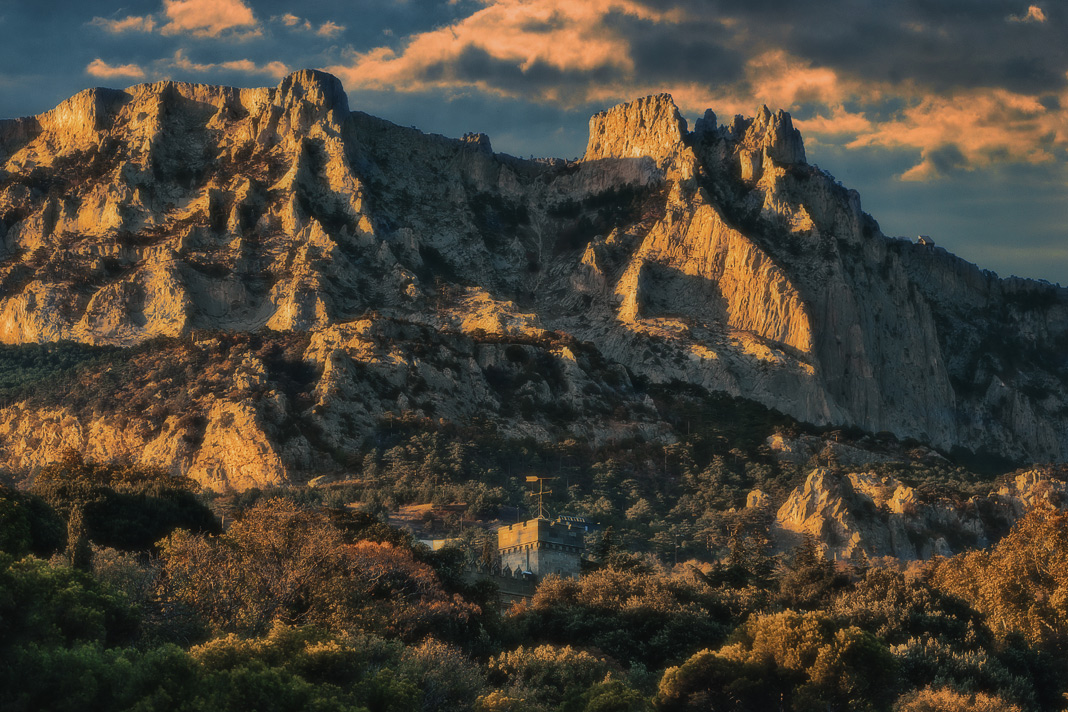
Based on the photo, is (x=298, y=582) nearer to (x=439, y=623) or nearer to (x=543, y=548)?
(x=439, y=623)

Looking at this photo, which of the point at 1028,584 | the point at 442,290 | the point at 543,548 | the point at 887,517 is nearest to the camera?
the point at 1028,584

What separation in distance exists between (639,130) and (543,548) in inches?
3556

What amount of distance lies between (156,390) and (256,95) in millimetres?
47909

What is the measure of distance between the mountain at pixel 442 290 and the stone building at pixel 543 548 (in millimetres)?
24694

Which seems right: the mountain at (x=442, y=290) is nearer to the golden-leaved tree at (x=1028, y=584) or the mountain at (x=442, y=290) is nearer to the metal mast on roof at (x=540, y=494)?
the metal mast on roof at (x=540, y=494)

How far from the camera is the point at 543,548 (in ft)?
229

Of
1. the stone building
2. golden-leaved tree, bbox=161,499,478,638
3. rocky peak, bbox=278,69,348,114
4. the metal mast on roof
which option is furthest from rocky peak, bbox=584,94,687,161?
golden-leaved tree, bbox=161,499,478,638

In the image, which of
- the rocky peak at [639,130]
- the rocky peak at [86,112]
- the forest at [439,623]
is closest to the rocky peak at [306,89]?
the rocky peak at [86,112]

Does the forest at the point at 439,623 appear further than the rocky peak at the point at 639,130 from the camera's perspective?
No

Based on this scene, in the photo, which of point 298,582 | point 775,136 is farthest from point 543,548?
point 775,136

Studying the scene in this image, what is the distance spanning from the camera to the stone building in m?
69.1

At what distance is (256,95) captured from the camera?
142 m

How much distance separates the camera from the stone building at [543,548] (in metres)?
69.1

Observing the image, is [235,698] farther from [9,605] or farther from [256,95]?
[256,95]
